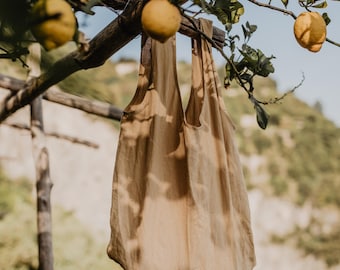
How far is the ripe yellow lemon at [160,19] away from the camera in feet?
2.22

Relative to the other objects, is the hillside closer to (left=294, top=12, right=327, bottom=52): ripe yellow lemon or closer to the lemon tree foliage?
the lemon tree foliage

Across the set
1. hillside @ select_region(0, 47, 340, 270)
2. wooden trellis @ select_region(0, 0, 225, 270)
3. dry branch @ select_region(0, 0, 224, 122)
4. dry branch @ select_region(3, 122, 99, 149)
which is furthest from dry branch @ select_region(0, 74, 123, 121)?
hillside @ select_region(0, 47, 340, 270)

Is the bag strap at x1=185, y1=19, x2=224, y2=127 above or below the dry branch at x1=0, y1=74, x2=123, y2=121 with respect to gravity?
above

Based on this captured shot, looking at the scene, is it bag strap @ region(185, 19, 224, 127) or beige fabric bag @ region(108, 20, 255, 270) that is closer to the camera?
beige fabric bag @ region(108, 20, 255, 270)

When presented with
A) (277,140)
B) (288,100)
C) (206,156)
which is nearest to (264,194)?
(277,140)

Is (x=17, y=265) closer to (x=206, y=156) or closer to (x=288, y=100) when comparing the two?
(x=206, y=156)

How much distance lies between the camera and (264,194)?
9.95m

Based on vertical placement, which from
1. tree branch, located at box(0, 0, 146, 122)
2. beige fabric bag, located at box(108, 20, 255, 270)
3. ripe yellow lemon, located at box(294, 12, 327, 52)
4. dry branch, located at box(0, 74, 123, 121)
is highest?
→ ripe yellow lemon, located at box(294, 12, 327, 52)

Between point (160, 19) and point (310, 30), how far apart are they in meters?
0.29

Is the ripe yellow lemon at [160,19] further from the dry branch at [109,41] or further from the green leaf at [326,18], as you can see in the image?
the green leaf at [326,18]

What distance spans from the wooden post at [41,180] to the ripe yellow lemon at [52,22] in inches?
58.8

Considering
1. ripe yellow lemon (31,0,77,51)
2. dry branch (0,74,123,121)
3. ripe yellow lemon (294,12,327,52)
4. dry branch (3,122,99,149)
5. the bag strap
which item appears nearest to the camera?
ripe yellow lemon (31,0,77,51)

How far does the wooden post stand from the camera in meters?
2.14

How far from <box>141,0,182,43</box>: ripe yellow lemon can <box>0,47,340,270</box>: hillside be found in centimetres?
485
